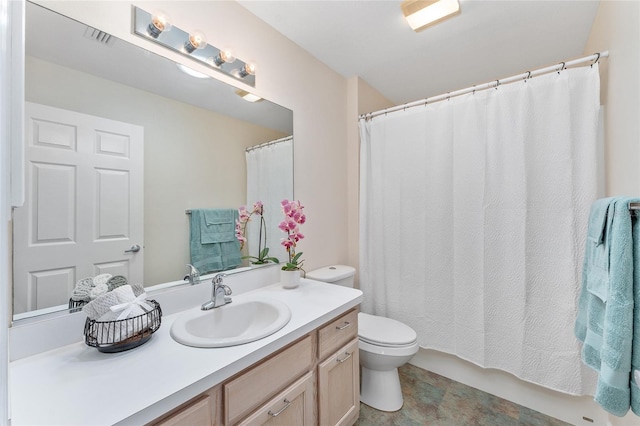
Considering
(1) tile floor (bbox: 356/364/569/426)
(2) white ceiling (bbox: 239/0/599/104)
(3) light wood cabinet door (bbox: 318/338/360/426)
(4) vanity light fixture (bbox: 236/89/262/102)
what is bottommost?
(1) tile floor (bbox: 356/364/569/426)

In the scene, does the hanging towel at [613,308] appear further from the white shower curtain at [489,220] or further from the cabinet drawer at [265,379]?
the cabinet drawer at [265,379]

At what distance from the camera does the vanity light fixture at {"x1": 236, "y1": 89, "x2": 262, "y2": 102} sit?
1.52 meters

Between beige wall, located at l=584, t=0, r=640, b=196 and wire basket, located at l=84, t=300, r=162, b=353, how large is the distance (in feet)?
6.31

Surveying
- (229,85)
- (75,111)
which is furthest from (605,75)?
(75,111)

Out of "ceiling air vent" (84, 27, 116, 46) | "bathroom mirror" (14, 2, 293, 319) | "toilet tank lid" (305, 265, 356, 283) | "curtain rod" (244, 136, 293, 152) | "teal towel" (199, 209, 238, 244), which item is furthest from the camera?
"toilet tank lid" (305, 265, 356, 283)

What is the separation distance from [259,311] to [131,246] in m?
0.63

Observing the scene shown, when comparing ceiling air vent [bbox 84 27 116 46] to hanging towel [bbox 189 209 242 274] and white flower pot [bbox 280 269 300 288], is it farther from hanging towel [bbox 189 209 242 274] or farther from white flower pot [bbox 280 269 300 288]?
white flower pot [bbox 280 269 300 288]

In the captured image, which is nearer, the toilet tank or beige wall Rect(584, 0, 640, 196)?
beige wall Rect(584, 0, 640, 196)

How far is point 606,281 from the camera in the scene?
959mm

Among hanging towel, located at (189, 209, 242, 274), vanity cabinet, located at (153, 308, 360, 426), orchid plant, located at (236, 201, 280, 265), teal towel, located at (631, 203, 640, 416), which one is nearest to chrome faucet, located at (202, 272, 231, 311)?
hanging towel, located at (189, 209, 242, 274)

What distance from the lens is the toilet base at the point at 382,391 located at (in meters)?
1.69

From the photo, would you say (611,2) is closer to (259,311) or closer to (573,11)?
(573,11)

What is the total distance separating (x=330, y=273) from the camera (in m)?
1.96

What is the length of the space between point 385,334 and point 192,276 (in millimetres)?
1217
